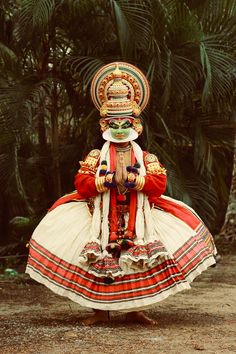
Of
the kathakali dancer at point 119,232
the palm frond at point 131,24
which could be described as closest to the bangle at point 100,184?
the kathakali dancer at point 119,232

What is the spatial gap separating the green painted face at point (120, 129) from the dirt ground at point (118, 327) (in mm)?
1387

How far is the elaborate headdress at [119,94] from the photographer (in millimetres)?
6762

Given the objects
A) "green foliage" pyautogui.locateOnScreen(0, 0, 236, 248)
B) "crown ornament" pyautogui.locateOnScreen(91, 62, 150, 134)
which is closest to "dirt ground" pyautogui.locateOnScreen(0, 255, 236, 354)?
"crown ornament" pyautogui.locateOnScreen(91, 62, 150, 134)

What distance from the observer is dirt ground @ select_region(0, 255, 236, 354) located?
5.65 meters

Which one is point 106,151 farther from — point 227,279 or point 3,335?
point 227,279

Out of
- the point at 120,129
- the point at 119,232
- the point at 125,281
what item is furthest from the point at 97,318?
the point at 120,129

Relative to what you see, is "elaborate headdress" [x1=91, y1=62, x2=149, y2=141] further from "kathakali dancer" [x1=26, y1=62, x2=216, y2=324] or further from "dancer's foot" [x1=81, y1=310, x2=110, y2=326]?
"dancer's foot" [x1=81, y1=310, x2=110, y2=326]

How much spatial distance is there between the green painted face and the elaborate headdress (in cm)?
3

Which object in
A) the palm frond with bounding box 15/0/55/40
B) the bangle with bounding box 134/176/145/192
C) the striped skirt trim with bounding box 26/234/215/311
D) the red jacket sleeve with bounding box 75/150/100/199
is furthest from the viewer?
the palm frond with bounding box 15/0/55/40

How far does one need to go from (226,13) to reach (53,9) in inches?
78.1

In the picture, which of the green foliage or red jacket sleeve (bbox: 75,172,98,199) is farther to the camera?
the green foliage

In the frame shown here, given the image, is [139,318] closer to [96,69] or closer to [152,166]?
[152,166]

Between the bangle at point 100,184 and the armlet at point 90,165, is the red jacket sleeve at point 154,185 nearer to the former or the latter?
the bangle at point 100,184

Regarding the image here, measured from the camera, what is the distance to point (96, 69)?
379 inches
